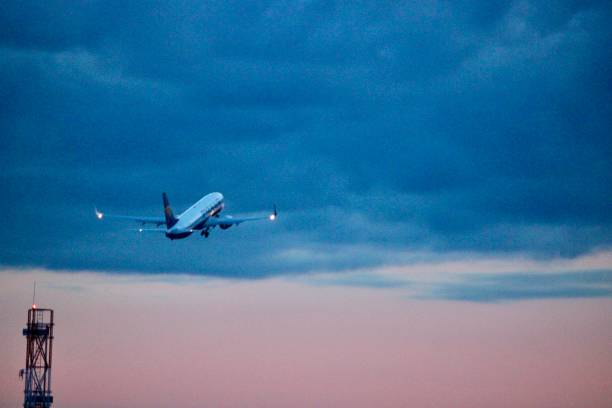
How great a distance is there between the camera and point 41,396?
19962cm
